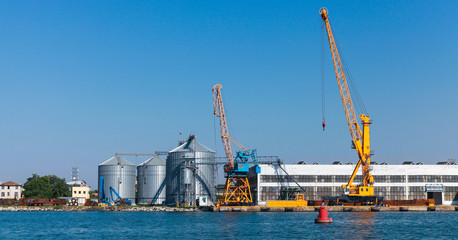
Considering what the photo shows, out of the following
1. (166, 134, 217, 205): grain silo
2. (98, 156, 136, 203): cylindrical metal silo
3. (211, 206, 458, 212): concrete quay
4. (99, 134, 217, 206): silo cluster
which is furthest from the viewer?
(98, 156, 136, 203): cylindrical metal silo

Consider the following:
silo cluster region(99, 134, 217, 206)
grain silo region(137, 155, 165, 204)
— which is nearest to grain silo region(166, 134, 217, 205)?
silo cluster region(99, 134, 217, 206)

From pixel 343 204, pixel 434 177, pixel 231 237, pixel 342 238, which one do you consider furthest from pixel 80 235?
pixel 434 177

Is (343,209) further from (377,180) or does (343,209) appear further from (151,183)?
(151,183)

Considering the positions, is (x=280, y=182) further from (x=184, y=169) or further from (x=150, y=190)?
(x=150, y=190)

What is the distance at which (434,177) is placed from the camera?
14325 cm

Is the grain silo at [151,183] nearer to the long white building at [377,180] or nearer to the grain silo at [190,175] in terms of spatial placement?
the grain silo at [190,175]

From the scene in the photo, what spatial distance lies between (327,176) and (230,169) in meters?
24.5

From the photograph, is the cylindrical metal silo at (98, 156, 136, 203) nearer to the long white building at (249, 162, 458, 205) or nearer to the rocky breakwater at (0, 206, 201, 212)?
the rocky breakwater at (0, 206, 201, 212)

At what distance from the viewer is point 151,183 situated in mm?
166375

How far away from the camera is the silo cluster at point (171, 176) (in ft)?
492

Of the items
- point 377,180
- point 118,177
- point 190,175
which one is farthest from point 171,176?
point 377,180

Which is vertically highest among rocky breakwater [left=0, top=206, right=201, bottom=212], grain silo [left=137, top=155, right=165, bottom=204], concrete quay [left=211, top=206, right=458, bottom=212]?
grain silo [left=137, top=155, right=165, bottom=204]

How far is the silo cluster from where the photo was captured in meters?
150

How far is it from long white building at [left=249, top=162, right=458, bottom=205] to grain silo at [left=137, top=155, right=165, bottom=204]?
114 feet
